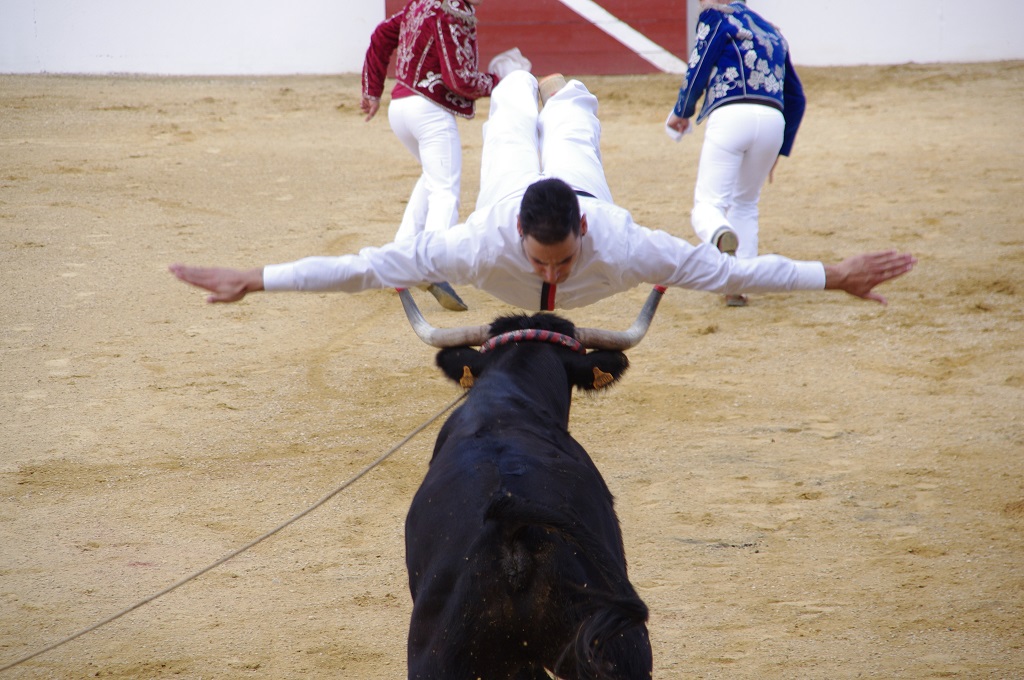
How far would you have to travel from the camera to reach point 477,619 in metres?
1.98


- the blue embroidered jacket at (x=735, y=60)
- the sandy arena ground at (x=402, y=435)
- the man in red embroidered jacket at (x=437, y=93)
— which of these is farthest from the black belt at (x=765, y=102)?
Answer: the man in red embroidered jacket at (x=437, y=93)

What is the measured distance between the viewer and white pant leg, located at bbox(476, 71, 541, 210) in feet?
12.5

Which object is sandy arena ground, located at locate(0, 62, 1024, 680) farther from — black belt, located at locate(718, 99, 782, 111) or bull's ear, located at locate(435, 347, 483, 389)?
black belt, located at locate(718, 99, 782, 111)

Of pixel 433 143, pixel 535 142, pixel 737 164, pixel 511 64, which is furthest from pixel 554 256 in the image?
pixel 737 164

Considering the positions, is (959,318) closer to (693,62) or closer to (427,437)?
(693,62)

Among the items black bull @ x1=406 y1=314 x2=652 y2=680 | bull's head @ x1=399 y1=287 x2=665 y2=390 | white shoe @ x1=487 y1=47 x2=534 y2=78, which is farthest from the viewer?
white shoe @ x1=487 y1=47 x2=534 y2=78

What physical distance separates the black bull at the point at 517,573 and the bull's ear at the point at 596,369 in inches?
17.5

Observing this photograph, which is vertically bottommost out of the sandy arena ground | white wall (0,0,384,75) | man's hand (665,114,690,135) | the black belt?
the sandy arena ground

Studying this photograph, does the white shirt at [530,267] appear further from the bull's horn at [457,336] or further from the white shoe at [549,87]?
the white shoe at [549,87]

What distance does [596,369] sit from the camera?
2795 millimetres

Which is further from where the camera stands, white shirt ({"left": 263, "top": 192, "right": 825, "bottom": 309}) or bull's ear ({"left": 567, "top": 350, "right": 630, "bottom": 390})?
white shirt ({"left": 263, "top": 192, "right": 825, "bottom": 309})

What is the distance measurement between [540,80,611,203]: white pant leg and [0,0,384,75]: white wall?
28.9ft

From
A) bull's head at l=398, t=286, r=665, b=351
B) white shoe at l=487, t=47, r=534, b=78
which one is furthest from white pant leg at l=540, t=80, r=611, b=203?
bull's head at l=398, t=286, r=665, b=351

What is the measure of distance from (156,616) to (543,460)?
1.55m
